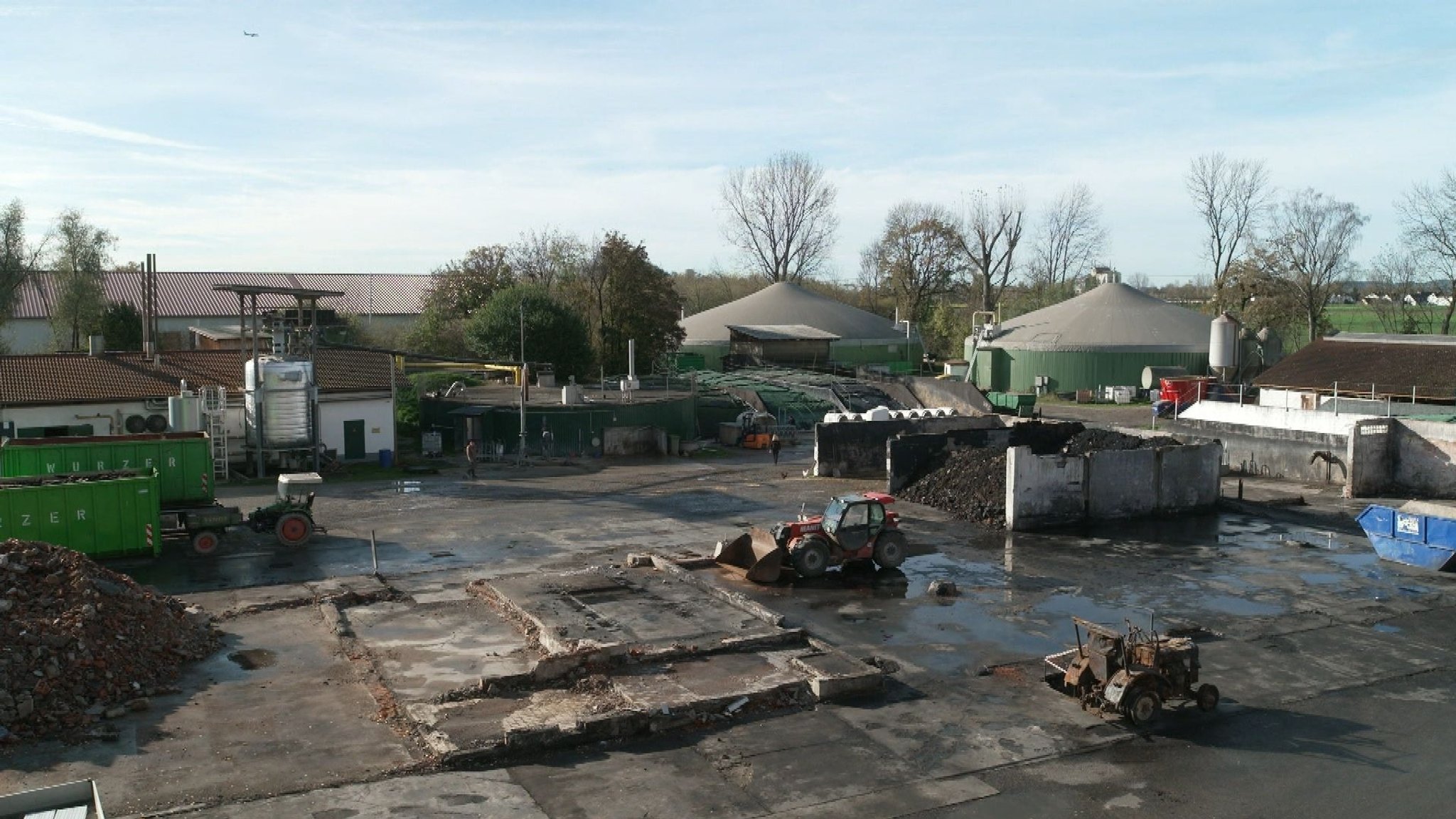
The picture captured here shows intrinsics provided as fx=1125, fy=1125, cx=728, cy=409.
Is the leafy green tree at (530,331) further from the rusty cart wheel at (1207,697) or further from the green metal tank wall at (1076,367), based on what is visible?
the rusty cart wheel at (1207,697)

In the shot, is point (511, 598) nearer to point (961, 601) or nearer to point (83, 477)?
point (961, 601)

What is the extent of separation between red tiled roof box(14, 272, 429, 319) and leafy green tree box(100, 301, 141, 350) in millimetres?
8117

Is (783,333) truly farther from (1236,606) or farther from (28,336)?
(1236,606)

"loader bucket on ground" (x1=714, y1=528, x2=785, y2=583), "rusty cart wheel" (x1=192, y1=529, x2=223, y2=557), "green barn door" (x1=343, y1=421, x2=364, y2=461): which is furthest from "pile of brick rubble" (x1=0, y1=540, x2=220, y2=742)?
"green barn door" (x1=343, y1=421, x2=364, y2=461)

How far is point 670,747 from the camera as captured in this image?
49.5 ft

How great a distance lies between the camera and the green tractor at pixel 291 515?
27.8 m

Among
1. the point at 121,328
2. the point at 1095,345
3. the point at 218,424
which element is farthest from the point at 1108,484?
the point at 121,328

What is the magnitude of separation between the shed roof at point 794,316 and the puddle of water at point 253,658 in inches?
2353

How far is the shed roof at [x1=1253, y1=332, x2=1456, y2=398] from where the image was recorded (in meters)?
43.3

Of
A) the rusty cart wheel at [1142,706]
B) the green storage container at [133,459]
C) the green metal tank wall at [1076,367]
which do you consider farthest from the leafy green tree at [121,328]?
the rusty cart wheel at [1142,706]

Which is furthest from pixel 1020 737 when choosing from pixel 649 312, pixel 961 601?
pixel 649 312

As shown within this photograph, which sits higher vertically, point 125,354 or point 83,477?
point 125,354

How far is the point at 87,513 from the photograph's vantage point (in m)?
24.8

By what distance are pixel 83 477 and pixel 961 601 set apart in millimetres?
19759
